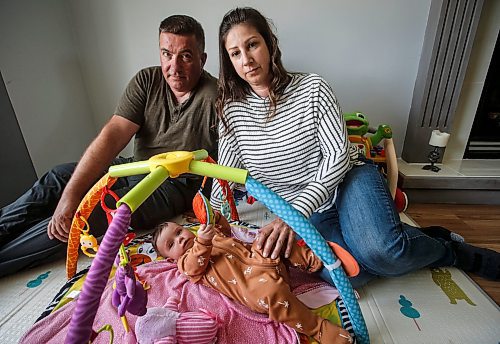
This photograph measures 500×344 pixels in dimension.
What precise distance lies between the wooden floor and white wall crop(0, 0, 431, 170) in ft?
1.55

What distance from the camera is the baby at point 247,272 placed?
2.41 feet

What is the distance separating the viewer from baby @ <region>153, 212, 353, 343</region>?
0.73 metres

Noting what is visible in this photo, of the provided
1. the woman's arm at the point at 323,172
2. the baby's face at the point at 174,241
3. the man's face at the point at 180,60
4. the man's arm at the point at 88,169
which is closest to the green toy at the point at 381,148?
the woman's arm at the point at 323,172

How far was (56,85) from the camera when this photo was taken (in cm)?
162

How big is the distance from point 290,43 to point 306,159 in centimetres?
96

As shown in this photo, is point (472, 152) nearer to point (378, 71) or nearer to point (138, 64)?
point (378, 71)

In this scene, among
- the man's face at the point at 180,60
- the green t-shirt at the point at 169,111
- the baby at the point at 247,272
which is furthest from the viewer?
the green t-shirt at the point at 169,111

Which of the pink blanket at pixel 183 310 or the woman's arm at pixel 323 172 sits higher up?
the woman's arm at pixel 323 172

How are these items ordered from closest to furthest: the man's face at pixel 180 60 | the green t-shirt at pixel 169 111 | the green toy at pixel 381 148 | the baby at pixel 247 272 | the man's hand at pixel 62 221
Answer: the baby at pixel 247 272 < the man's hand at pixel 62 221 < the man's face at pixel 180 60 < the green t-shirt at pixel 169 111 < the green toy at pixel 381 148

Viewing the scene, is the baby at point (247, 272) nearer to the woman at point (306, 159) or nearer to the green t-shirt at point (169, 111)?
the woman at point (306, 159)

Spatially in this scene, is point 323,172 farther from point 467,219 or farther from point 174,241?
point 467,219

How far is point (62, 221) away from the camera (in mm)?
997

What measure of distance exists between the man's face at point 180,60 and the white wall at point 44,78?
81 cm

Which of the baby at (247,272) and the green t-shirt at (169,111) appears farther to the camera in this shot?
the green t-shirt at (169,111)
